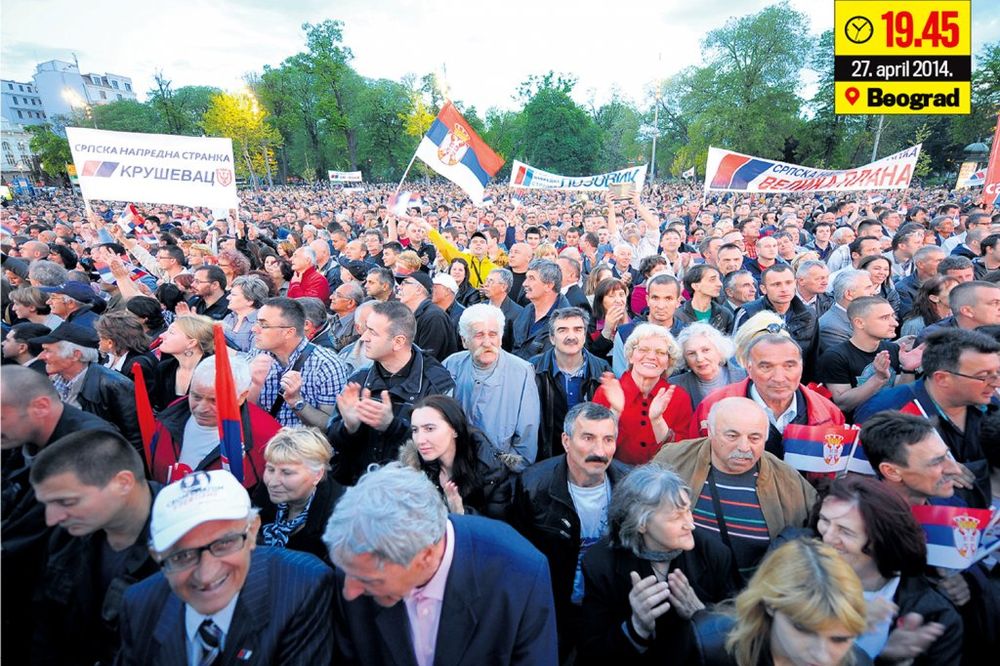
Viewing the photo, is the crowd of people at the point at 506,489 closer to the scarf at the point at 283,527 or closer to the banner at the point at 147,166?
the scarf at the point at 283,527

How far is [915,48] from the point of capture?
363 inches

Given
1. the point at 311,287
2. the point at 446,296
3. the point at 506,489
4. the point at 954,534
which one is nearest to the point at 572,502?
the point at 506,489

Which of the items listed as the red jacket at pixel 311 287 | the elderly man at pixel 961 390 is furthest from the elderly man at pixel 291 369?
the elderly man at pixel 961 390

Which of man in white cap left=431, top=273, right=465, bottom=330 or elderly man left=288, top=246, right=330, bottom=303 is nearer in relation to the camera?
man in white cap left=431, top=273, right=465, bottom=330

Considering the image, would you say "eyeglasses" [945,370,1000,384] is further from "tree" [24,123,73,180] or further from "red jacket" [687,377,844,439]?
"tree" [24,123,73,180]

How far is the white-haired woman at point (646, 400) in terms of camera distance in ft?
10.6

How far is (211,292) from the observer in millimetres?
5988

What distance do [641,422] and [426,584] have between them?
1946mm

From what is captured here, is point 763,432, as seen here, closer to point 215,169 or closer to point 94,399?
point 94,399

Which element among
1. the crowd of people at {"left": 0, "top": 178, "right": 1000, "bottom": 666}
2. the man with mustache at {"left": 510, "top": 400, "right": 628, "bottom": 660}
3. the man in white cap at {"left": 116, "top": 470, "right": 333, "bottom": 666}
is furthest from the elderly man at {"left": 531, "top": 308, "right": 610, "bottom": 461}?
the man in white cap at {"left": 116, "top": 470, "right": 333, "bottom": 666}

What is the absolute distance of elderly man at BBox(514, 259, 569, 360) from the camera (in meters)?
4.82

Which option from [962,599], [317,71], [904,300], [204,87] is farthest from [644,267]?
[204,87]

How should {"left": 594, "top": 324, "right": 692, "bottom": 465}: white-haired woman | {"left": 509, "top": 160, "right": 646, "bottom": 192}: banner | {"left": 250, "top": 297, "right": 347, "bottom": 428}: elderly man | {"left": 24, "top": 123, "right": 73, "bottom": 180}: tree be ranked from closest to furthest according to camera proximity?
1. {"left": 594, "top": 324, "right": 692, "bottom": 465}: white-haired woman
2. {"left": 250, "top": 297, "right": 347, "bottom": 428}: elderly man
3. {"left": 509, "top": 160, "right": 646, "bottom": 192}: banner
4. {"left": 24, "top": 123, "right": 73, "bottom": 180}: tree

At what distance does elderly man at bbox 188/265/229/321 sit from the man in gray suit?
20.4ft
